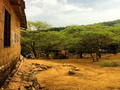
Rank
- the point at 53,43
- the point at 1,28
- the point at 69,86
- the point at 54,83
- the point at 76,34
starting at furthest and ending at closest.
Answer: the point at 53,43
the point at 76,34
the point at 54,83
the point at 69,86
the point at 1,28

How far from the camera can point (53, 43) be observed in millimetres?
29438

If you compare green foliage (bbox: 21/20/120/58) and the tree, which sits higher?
the tree

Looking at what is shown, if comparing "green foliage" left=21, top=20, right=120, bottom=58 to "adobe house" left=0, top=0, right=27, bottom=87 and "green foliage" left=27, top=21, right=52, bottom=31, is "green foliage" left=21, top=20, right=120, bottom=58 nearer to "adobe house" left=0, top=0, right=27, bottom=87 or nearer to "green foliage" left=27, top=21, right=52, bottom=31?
"green foliage" left=27, top=21, right=52, bottom=31

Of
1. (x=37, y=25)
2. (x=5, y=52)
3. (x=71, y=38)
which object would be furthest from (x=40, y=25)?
(x=5, y=52)

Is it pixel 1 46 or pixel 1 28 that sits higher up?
pixel 1 28

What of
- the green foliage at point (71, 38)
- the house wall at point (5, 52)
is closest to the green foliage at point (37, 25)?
the green foliage at point (71, 38)

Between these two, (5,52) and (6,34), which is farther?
(6,34)

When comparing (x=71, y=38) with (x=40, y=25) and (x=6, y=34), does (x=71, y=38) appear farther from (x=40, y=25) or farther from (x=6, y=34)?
(x=6, y=34)

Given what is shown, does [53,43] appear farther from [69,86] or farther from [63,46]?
[69,86]

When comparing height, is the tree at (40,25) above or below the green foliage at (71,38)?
above

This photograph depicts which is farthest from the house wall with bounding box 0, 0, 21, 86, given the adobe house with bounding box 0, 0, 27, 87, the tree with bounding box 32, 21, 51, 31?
the tree with bounding box 32, 21, 51, 31

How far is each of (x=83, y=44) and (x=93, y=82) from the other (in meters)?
15.4

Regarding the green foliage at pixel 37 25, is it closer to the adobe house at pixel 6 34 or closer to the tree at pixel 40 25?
the tree at pixel 40 25

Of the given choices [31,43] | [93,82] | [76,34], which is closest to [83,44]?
[76,34]
